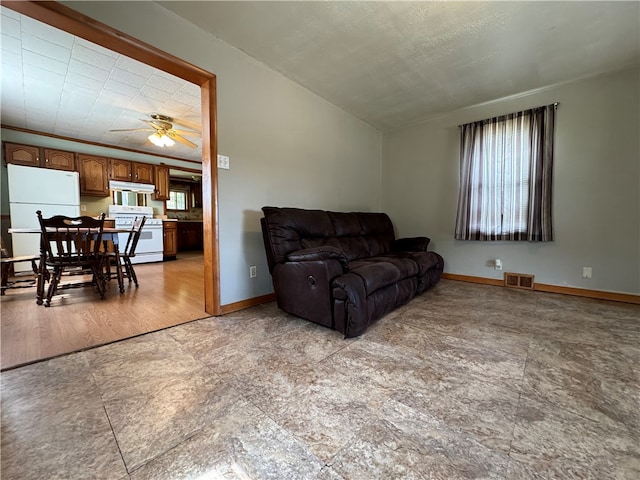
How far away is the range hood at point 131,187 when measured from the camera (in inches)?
194

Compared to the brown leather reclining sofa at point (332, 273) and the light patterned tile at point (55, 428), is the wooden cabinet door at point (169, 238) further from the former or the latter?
the light patterned tile at point (55, 428)

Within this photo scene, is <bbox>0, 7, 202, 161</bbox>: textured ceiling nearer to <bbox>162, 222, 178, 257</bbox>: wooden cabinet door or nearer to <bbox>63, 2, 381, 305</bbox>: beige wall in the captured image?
<bbox>63, 2, 381, 305</bbox>: beige wall

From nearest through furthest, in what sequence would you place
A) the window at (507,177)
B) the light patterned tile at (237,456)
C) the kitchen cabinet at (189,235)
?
the light patterned tile at (237,456)
the window at (507,177)
the kitchen cabinet at (189,235)

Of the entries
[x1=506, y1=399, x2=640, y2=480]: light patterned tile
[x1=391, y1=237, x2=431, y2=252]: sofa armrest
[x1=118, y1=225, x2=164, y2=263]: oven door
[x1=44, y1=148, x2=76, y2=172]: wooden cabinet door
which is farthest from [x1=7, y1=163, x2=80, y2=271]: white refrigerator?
[x1=506, y1=399, x2=640, y2=480]: light patterned tile

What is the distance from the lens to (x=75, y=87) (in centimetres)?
296

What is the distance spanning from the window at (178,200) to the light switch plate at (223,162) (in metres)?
6.15

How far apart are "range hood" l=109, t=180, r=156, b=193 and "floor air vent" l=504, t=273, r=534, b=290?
6580 millimetres

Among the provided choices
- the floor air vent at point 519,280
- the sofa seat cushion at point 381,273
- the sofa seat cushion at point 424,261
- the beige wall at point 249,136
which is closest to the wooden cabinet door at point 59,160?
the beige wall at point 249,136

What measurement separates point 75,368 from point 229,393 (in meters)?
0.94

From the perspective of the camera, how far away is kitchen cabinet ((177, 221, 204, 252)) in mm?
6965

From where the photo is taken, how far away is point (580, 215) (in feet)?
9.27

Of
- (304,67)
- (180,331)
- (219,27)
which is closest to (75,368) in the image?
(180,331)

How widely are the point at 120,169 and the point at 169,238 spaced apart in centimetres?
161

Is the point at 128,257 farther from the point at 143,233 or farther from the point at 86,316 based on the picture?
the point at 143,233
